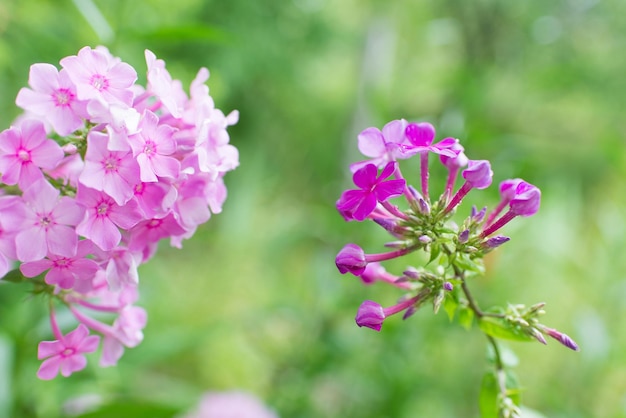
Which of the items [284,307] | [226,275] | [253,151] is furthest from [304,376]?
[253,151]

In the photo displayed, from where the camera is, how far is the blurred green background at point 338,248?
995 mm

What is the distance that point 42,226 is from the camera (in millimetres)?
402

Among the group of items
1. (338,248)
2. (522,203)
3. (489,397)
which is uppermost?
(338,248)

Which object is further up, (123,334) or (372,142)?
(372,142)

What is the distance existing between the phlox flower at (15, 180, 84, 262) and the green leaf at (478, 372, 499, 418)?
32 centimetres

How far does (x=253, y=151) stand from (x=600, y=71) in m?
1.89

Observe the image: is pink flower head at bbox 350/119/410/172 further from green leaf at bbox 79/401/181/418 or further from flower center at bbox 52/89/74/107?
green leaf at bbox 79/401/181/418

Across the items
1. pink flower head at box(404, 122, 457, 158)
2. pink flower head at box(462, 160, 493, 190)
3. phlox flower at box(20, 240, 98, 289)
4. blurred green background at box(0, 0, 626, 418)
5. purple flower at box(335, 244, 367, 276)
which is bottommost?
phlox flower at box(20, 240, 98, 289)

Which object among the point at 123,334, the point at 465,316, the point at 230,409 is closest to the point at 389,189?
the point at 465,316

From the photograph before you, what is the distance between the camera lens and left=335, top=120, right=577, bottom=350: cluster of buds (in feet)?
1.35

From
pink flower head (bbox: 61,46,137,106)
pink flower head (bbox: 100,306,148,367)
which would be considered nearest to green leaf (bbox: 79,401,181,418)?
pink flower head (bbox: 100,306,148,367)

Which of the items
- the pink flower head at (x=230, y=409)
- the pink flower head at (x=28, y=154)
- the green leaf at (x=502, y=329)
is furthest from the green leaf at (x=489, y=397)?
the pink flower head at (x=230, y=409)

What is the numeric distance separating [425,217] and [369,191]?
0.16 ft

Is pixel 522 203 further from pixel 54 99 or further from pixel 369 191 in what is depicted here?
pixel 54 99
